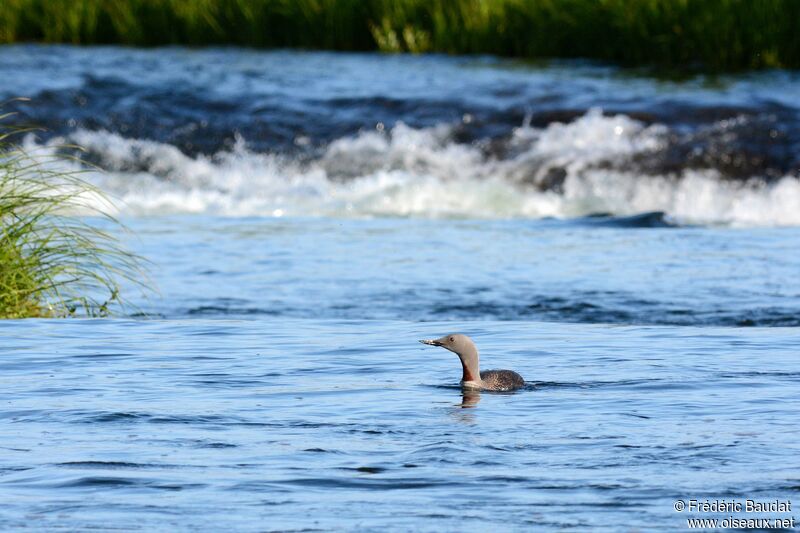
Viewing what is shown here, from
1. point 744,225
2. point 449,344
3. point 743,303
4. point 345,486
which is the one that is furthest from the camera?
point 744,225

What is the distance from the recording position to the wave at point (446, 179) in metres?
19.6


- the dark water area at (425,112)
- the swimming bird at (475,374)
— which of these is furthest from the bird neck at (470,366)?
the dark water area at (425,112)

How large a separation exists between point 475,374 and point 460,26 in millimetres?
18766

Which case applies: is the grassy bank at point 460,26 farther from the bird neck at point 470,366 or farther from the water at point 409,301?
the bird neck at point 470,366

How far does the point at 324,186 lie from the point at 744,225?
18.8ft

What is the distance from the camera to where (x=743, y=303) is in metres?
12.9

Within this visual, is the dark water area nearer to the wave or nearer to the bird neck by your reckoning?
the wave

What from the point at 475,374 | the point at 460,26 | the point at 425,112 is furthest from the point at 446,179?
the point at 475,374

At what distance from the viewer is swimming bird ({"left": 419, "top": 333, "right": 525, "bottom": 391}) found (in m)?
8.58

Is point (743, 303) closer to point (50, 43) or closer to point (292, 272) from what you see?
point (292, 272)

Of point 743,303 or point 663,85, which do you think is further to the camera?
point 663,85

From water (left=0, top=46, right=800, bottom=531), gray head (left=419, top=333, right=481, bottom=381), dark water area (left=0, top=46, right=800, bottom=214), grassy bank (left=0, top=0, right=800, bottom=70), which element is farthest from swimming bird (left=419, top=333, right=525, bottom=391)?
grassy bank (left=0, top=0, right=800, bottom=70)

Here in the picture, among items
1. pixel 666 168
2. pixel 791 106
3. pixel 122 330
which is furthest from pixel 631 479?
pixel 791 106

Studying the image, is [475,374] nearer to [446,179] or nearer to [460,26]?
[446,179]
